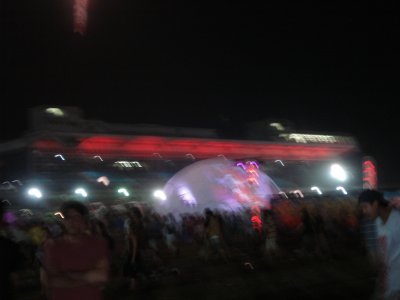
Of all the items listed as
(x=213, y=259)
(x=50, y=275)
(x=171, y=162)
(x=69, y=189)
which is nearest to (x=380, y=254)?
(x=50, y=275)

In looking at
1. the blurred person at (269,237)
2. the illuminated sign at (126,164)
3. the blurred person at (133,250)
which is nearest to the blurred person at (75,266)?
the blurred person at (133,250)

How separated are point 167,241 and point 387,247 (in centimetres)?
1499

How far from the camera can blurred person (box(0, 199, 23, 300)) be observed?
460 centimetres

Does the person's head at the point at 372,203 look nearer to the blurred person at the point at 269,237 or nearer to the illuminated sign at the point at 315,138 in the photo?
the blurred person at the point at 269,237

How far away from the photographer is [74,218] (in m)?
4.38

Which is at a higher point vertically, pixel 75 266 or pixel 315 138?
pixel 315 138

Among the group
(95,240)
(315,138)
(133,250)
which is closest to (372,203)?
(95,240)

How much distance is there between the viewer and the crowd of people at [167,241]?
4.20 metres

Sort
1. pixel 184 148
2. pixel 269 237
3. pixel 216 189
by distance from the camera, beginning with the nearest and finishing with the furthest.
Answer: pixel 269 237 → pixel 216 189 → pixel 184 148

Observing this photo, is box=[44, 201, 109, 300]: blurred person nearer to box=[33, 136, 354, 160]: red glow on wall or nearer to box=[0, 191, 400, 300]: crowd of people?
box=[0, 191, 400, 300]: crowd of people

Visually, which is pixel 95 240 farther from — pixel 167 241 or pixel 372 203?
pixel 167 241

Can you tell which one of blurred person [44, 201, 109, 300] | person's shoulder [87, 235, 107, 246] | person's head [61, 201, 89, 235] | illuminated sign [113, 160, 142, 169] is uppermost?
illuminated sign [113, 160, 142, 169]

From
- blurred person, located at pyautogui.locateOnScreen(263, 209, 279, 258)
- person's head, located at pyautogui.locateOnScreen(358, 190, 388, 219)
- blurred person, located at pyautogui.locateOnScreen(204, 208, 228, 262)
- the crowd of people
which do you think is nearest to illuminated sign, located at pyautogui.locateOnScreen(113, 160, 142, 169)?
the crowd of people

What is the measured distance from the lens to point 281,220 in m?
21.3
